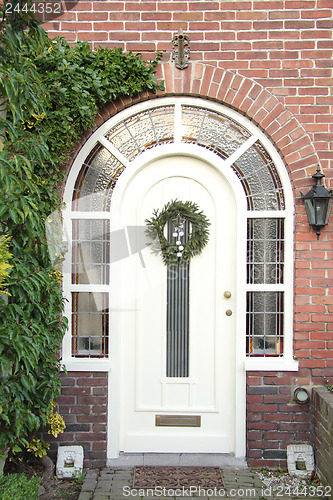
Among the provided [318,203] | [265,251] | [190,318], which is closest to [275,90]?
[318,203]

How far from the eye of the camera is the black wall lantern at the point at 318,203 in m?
3.42

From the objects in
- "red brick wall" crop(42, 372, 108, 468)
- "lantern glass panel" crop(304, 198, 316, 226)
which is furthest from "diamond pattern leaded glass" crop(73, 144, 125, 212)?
"lantern glass panel" crop(304, 198, 316, 226)

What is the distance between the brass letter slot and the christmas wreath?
127 centimetres

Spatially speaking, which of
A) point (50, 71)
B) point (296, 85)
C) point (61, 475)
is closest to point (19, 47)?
A: point (50, 71)

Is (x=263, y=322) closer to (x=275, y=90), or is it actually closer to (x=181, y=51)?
(x=275, y=90)

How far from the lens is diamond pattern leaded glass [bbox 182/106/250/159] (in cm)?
366

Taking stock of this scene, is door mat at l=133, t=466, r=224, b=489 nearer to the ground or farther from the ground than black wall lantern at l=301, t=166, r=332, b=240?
nearer to the ground

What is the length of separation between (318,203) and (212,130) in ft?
3.43

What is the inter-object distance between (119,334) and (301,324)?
1475 mm

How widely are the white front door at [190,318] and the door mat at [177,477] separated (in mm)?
263

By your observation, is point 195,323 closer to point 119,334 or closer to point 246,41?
point 119,334

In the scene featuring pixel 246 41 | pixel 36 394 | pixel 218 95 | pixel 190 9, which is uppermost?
pixel 190 9

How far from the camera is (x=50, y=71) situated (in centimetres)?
338

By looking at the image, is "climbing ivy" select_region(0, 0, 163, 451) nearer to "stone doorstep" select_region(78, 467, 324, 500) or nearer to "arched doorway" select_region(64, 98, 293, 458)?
"arched doorway" select_region(64, 98, 293, 458)
